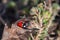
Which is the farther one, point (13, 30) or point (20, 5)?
point (20, 5)

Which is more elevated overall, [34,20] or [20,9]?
[20,9]

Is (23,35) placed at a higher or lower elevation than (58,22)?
lower

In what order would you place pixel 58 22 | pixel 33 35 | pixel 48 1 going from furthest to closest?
1. pixel 58 22
2. pixel 48 1
3. pixel 33 35

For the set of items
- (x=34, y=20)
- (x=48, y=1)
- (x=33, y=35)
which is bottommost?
(x=33, y=35)

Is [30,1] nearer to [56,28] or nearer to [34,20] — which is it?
[56,28]

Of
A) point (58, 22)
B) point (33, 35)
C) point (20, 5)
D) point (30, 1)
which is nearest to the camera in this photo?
point (33, 35)

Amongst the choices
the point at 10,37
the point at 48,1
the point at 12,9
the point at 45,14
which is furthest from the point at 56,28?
the point at 12,9

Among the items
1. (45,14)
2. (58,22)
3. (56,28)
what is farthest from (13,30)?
(58,22)

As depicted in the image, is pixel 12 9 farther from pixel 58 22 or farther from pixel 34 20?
pixel 34 20

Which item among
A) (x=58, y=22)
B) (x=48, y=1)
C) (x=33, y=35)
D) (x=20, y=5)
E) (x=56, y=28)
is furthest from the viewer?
(x=20, y=5)
